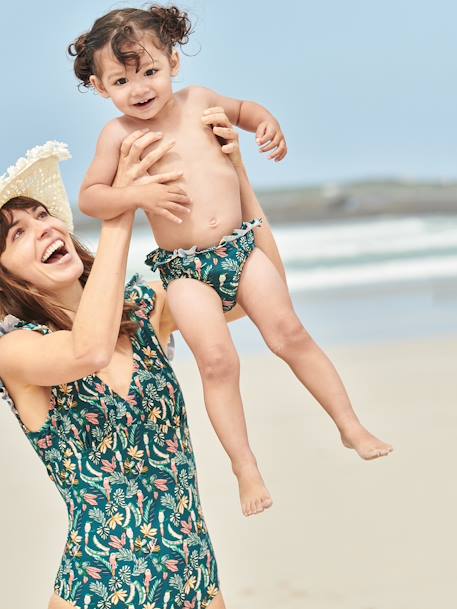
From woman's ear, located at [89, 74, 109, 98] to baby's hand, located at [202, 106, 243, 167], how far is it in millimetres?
214

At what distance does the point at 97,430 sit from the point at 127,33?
78 cm

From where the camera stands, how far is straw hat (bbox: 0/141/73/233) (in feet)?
7.31

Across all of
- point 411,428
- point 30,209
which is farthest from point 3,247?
point 411,428

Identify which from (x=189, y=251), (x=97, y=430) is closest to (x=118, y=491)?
(x=97, y=430)

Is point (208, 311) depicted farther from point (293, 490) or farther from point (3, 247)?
point (293, 490)

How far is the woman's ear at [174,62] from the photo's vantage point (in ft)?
7.09

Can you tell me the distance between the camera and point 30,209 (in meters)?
2.25

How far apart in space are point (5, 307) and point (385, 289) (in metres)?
7.69

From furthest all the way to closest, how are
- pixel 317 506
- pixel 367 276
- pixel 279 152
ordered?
pixel 367 276
pixel 317 506
pixel 279 152

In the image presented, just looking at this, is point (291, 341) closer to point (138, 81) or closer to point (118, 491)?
point (118, 491)

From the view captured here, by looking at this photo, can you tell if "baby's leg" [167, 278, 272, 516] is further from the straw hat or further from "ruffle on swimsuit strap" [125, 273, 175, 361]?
the straw hat

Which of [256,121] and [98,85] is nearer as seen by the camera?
A: [98,85]

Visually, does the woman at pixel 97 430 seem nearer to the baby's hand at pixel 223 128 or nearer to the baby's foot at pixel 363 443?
the baby's hand at pixel 223 128

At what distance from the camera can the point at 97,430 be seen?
2.26 metres
